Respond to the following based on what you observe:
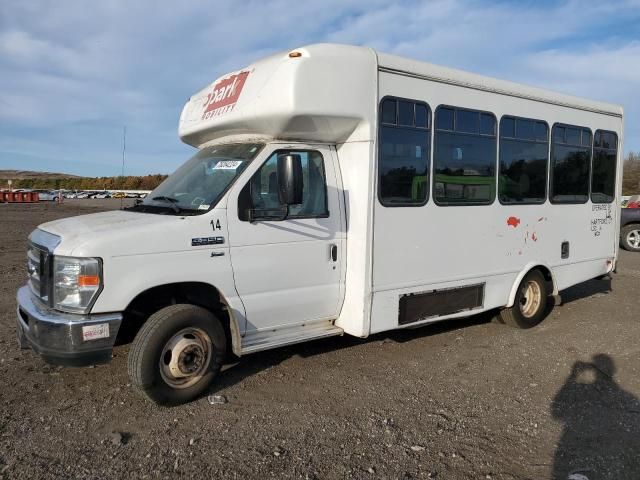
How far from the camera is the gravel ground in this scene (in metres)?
3.67

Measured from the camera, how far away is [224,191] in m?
4.65

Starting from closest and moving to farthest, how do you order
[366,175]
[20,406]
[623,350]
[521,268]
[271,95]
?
[20,406]
[271,95]
[366,175]
[623,350]
[521,268]

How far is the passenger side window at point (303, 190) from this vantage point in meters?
4.75

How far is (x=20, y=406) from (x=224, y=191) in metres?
2.41

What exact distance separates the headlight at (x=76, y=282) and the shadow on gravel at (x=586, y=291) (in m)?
7.20

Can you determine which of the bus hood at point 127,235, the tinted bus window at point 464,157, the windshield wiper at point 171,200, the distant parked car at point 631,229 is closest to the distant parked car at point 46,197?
the distant parked car at point 631,229

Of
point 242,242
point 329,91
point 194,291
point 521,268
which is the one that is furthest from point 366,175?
point 521,268

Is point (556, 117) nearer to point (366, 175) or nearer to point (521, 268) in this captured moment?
point (521, 268)

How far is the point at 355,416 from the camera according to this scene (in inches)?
173

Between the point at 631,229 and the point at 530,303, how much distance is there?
10737 mm

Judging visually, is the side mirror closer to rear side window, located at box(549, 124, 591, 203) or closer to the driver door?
the driver door

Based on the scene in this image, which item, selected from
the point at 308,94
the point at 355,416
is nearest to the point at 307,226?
the point at 308,94

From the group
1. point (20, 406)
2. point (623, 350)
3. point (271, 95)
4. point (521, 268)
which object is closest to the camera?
point (20, 406)

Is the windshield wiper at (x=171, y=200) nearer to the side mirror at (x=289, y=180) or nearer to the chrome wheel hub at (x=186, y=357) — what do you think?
the side mirror at (x=289, y=180)
